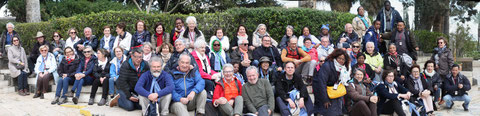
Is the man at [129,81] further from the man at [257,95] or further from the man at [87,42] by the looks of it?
the man at [87,42]

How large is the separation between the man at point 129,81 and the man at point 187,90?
940 mm

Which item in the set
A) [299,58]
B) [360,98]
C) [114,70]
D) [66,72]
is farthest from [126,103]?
[360,98]

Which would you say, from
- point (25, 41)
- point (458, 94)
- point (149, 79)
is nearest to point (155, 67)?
point (149, 79)

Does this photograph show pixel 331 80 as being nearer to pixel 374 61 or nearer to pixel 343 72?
pixel 343 72

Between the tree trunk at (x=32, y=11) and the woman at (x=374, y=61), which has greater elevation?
the tree trunk at (x=32, y=11)

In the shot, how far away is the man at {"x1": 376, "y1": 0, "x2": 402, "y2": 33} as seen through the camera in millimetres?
9578

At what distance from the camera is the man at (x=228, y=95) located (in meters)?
5.36

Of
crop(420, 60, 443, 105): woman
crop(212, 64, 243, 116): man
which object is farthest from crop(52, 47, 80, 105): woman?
crop(420, 60, 443, 105): woman

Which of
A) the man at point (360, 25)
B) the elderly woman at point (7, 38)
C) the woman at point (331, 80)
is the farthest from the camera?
the elderly woman at point (7, 38)

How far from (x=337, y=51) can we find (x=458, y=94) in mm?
3476

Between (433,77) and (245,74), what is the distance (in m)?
3.88

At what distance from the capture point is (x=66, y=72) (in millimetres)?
7254

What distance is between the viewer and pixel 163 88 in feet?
17.8

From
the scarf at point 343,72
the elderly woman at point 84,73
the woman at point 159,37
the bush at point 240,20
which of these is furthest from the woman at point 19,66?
the scarf at point 343,72
